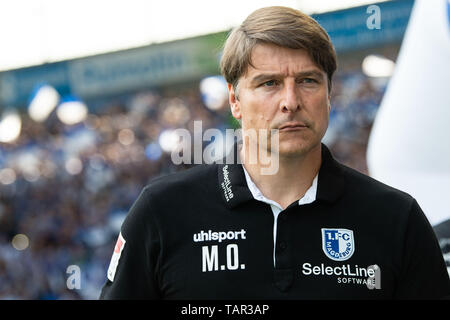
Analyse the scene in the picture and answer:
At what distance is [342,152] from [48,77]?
7.16 metres

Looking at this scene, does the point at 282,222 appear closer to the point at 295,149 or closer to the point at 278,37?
the point at 295,149

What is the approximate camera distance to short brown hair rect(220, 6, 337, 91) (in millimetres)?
2029

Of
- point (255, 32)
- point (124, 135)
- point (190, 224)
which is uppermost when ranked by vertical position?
point (255, 32)

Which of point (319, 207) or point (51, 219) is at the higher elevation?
point (319, 207)

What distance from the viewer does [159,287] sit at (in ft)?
6.77

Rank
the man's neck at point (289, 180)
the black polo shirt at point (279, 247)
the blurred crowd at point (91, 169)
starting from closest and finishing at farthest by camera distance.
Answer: the black polo shirt at point (279, 247) → the man's neck at point (289, 180) → the blurred crowd at point (91, 169)

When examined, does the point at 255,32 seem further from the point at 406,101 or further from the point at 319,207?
the point at 406,101

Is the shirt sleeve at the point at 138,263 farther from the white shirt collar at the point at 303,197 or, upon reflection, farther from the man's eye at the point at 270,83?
the man's eye at the point at 270,83

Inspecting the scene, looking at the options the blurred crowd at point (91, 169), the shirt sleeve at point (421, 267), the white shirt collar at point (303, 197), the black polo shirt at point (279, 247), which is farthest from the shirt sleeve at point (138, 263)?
the blurred crowd at point (91, 169)

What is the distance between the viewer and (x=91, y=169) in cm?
1094

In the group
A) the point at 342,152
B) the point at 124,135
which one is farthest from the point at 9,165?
the point at 342,152

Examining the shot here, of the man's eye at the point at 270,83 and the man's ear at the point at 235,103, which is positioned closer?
the man's eye at the point at 270,83

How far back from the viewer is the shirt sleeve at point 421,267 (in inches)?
78.7
